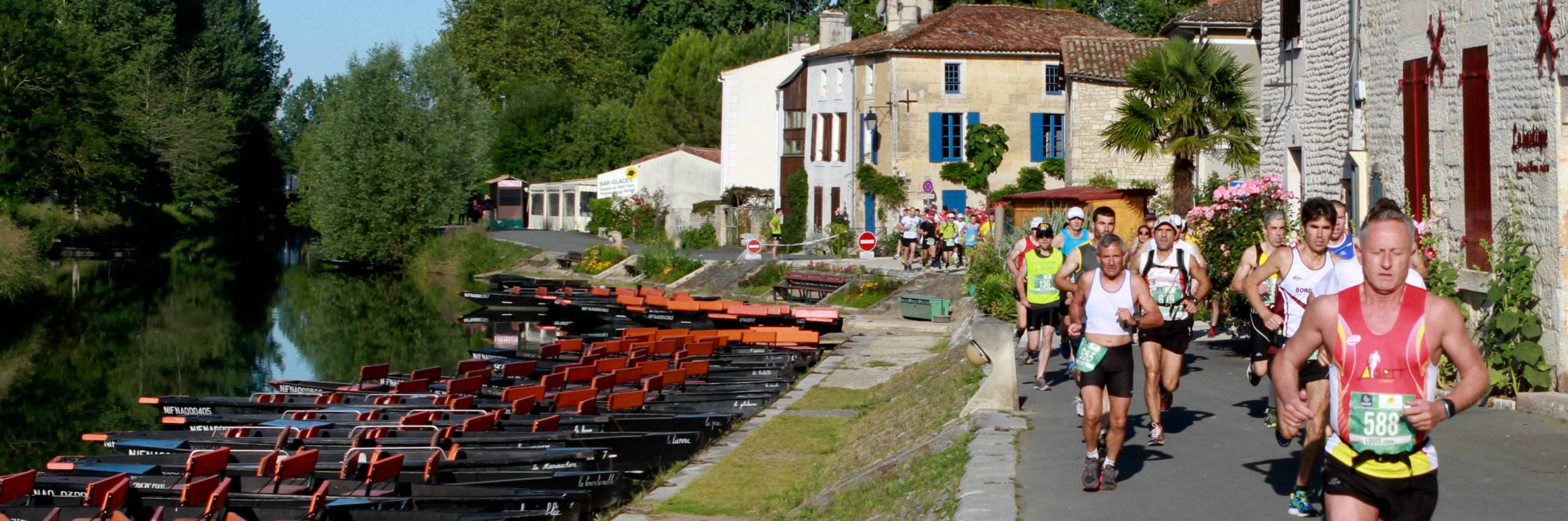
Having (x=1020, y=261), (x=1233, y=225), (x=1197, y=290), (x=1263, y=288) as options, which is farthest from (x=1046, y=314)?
(x=1263, y=288)

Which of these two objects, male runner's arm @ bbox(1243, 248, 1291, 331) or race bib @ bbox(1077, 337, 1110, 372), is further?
male runner's arm @ bbox(1243, 248, 1291, 331)

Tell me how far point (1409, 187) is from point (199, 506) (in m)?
11.8

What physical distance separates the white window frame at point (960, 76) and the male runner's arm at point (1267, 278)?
35569 mm

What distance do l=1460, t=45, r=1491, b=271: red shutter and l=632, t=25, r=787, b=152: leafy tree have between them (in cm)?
5448

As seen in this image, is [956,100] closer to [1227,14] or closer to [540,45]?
[1227,14]

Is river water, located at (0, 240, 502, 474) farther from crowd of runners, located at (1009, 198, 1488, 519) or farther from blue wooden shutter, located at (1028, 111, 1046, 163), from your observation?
blue wooden shutter, located at (1028, 111, 1046, 163)

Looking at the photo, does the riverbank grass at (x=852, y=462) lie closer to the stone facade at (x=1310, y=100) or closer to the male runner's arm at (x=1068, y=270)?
the male runner's arm at (x=1068, y=270)

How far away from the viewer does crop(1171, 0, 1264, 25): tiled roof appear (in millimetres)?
29938

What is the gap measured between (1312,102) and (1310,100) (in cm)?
12

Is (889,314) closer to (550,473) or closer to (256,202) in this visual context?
(550,473)

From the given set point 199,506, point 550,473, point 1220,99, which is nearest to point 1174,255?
point 550,473

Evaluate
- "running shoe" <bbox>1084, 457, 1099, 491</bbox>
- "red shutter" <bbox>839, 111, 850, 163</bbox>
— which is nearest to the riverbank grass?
"running shoe" <bbox>1084, 457, 1099, 491</bbox>

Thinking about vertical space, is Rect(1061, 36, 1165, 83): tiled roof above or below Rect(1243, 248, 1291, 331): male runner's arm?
above

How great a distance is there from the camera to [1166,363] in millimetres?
9773
